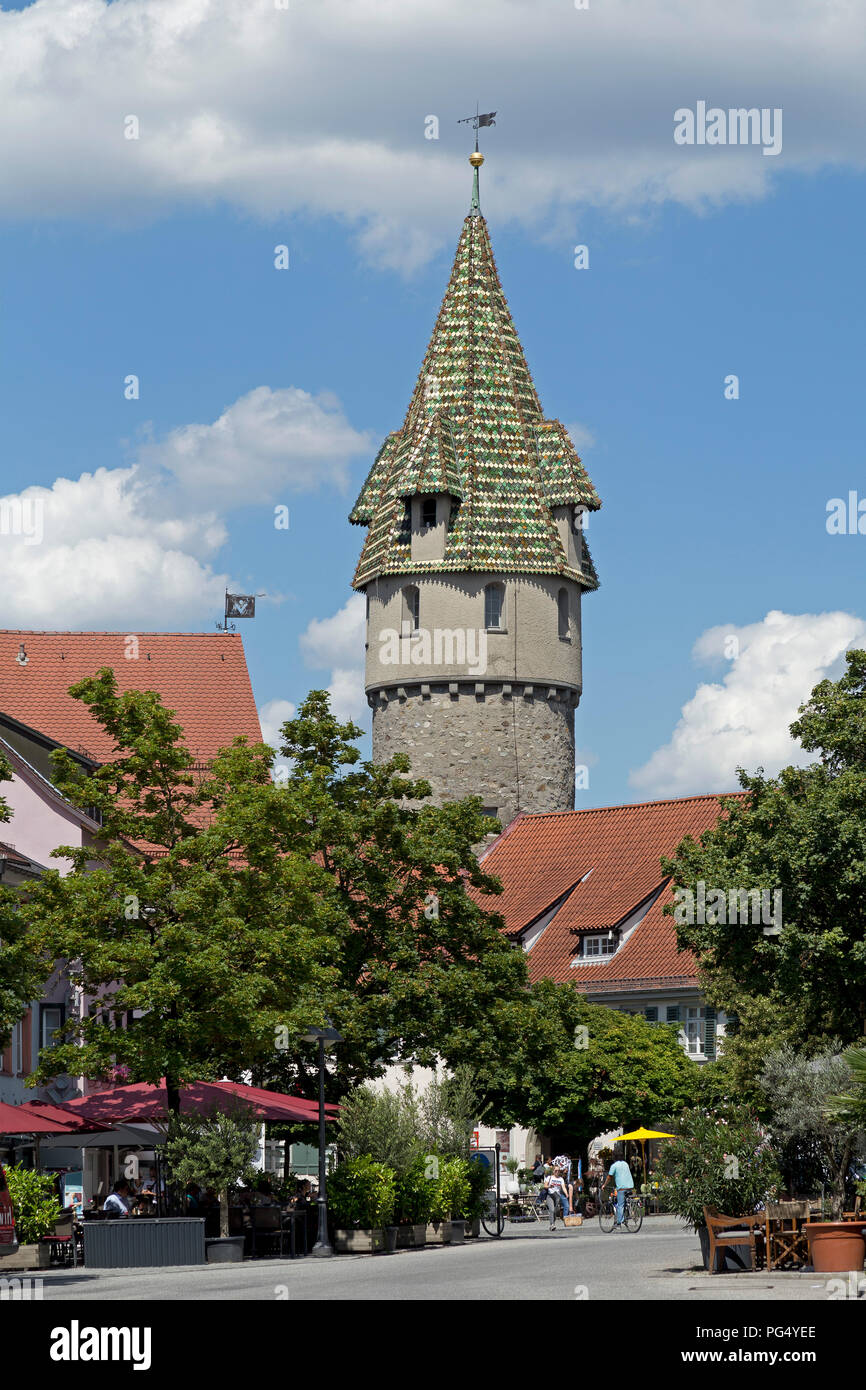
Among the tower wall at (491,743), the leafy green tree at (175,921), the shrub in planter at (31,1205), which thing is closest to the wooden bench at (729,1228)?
the leafy green tree at (175,921)

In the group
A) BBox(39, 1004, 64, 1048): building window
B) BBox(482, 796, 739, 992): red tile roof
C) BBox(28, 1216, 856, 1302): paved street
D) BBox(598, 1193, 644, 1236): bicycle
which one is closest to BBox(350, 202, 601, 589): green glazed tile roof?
BBox(482, 796, 739, 992): red tile roof

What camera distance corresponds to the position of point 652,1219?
51750mm

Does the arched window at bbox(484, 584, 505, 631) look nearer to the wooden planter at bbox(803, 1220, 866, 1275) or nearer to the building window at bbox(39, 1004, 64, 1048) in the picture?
the building window at bbox(39, 1004, 64, 1048)

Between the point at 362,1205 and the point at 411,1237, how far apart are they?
2.65 metres

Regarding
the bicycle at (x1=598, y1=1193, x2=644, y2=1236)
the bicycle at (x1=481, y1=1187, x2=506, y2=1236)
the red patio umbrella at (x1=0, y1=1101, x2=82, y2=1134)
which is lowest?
the bicycle at (x1=598, y1=1193, x2=644, y2=1236)

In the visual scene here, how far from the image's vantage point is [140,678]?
71.4 metres

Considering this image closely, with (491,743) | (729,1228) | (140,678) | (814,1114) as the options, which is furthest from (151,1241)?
(491,743)

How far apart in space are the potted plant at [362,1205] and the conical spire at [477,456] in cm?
5117

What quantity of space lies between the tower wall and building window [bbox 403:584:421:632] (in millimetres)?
2622

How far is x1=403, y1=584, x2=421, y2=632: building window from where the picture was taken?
286ft

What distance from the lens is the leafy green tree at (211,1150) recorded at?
33250mm
